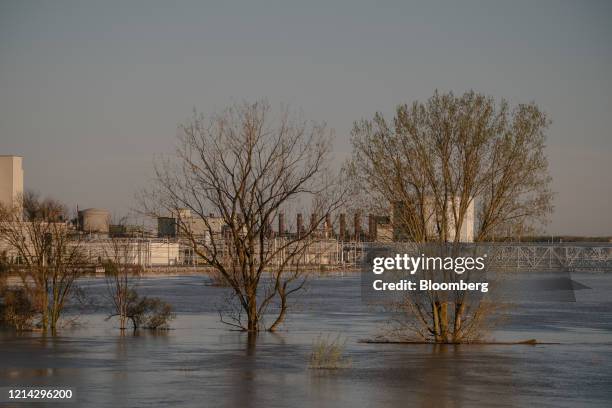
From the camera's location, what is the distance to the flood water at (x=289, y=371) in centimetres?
1585

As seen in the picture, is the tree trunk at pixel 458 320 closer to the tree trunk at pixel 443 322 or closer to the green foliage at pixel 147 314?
the tree trunk at pixel 443 322

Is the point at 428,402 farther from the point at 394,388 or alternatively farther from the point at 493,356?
the point at 493,356

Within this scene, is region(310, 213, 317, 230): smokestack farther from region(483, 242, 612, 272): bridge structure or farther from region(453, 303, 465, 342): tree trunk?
region(483, 242, 612, 272): bridge structure

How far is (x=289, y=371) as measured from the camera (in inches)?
766

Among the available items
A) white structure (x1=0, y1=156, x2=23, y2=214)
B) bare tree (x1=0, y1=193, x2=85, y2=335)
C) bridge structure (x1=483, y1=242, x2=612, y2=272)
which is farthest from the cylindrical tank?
bare tree (x1=0, y1=193, x2=85, y2=335)

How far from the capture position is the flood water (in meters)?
15.9

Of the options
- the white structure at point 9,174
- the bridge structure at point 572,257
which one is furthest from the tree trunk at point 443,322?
the bridge structure at point 572,257

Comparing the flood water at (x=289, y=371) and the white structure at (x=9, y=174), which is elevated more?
the white structure at (x=9, y=174)

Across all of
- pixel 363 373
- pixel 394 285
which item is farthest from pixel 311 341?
pixel 363 373

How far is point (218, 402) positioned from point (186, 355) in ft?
25.1

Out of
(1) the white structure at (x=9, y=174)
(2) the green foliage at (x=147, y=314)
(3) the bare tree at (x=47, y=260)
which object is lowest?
(2) the green foliage at (x=147, y=314)

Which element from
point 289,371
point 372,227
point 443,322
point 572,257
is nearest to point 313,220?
point 372,227

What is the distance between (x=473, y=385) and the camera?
58.3 ft

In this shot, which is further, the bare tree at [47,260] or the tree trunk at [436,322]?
the bare tree at [47,260]
